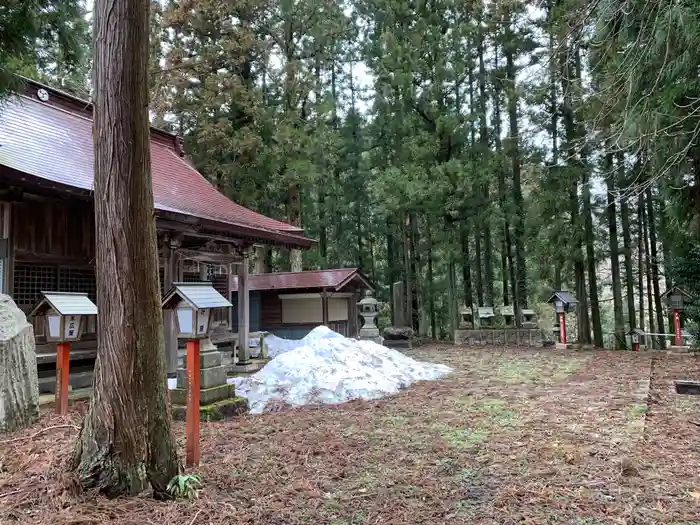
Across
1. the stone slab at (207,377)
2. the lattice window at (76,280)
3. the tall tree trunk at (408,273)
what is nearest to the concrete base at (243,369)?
the lattice window at (76,280)

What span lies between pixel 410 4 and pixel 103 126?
52.0 ft

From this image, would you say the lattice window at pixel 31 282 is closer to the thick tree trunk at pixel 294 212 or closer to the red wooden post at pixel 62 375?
the red wooden post at pixel 62 375

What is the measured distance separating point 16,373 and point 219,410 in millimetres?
2070

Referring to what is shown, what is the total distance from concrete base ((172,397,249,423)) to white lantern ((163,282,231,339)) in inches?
57.3

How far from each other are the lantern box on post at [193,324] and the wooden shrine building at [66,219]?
3103 mm

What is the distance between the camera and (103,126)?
333 centimetres

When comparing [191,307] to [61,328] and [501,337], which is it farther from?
[501,337]

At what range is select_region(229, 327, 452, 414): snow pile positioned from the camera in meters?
6.86

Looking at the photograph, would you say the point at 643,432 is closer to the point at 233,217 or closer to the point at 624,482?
the point at 624,482

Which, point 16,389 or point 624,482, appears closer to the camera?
point 624,482

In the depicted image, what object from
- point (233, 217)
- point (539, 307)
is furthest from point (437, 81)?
point (539, 307)

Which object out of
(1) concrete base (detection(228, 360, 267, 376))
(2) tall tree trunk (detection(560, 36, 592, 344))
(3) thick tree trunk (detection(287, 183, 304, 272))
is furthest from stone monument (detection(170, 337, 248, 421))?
(2) tall tree trunk (detection(560, 36, 592, 344))

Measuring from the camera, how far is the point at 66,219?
7535mm

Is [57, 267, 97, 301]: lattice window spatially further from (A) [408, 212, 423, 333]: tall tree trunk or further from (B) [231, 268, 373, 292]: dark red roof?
(A) [408, 212, 423, 333]: tall tree trunk
